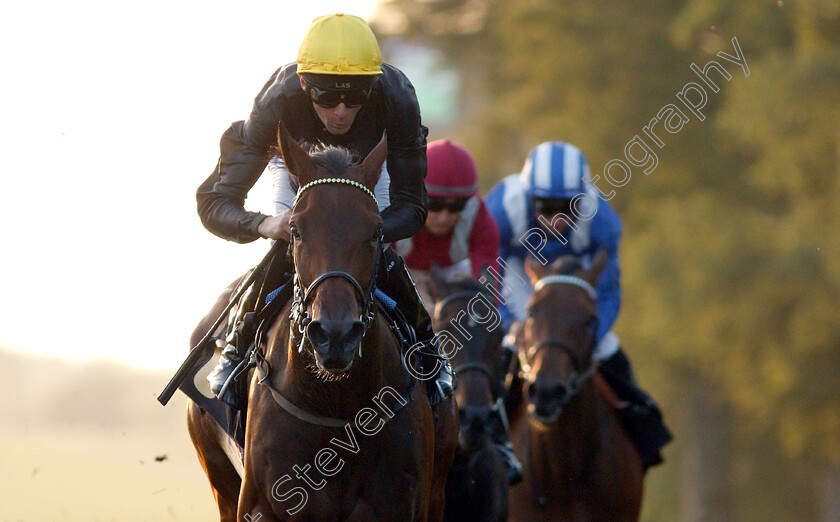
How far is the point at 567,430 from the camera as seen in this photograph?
7.80 m

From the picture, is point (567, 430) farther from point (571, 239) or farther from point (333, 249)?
point (333, 249)

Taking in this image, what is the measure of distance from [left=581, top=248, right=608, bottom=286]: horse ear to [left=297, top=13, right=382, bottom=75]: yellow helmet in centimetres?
335

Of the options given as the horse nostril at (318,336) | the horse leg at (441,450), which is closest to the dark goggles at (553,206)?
the horse leg at (441,450)

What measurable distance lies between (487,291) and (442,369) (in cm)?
209

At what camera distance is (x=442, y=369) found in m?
5.48

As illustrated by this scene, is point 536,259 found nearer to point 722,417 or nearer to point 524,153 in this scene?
point 722,417

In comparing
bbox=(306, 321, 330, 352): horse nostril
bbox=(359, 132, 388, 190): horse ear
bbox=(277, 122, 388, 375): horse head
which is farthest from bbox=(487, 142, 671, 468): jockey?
bbox=(306, 321, 330, 352): horse nostril

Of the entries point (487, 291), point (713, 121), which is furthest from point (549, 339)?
point (713, 121)

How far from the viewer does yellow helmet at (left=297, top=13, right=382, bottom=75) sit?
4.91 m

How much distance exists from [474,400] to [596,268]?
1560mm

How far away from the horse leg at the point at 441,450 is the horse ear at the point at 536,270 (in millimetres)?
2547

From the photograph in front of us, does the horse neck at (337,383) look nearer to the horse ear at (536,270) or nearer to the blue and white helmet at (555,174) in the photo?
the horse ear at (536,270)

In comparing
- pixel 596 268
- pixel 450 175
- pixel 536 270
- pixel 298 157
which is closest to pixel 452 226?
pixel 450 175

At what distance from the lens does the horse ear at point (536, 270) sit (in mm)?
8125
